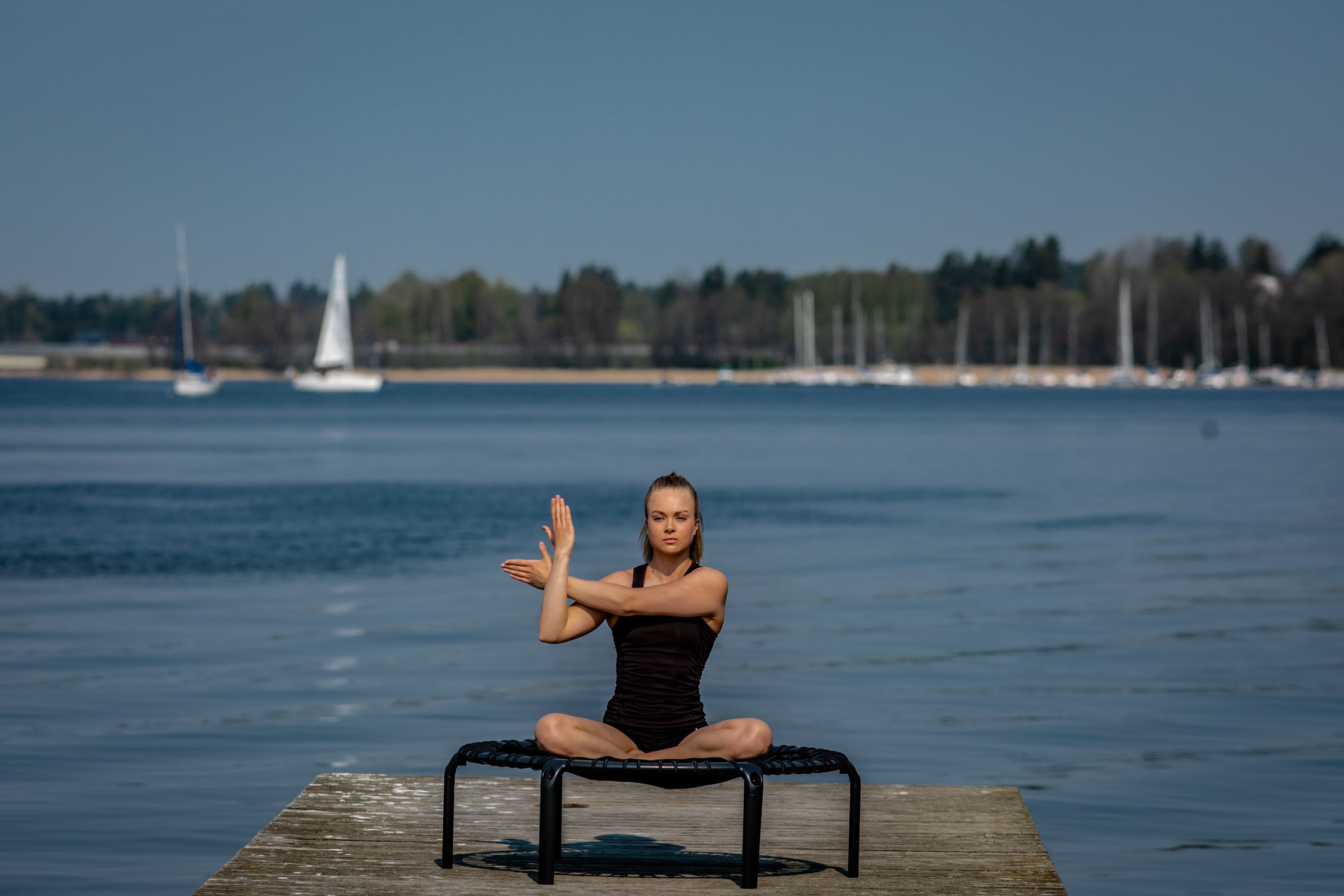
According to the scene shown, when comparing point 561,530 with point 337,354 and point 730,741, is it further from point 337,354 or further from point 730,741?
point 337,354

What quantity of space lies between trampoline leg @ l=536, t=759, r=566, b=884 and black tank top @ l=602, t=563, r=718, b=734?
47cm

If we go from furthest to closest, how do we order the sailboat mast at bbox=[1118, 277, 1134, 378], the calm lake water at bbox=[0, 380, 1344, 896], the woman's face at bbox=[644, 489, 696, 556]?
the sailboat mast at bbox=[1118, 277, 1134, 378]
the calm lake water at bbox=[0, 380, 1344, 896]
the woman's face at bbox=[644, 489, 696, 556]

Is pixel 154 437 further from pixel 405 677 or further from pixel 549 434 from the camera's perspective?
pixel 405 677

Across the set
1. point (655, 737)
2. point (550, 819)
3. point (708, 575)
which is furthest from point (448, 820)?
point (708, 575)

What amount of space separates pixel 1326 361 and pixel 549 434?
130865 mm

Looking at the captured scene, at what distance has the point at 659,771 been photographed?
676 cm

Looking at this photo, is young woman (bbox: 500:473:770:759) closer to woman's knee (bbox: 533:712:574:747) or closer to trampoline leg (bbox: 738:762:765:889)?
woman's knee (bbox: 533:712:574:747)

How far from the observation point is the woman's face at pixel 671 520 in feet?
23.4

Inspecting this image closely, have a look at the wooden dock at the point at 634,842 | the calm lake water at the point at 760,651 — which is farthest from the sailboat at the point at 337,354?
the wooden dock at the point at 634,842

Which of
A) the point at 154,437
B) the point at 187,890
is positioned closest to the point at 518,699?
the point at 187,890

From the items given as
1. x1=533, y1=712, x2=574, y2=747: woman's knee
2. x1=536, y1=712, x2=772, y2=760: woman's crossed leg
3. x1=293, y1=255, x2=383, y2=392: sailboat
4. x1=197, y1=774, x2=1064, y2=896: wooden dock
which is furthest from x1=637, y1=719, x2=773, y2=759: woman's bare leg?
x1=293, y1=255, x2=383, y2=392: sailboat

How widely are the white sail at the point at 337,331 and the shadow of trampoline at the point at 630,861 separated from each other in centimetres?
11378

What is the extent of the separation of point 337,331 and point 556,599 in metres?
133

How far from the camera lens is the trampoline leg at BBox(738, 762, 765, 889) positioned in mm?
6809
